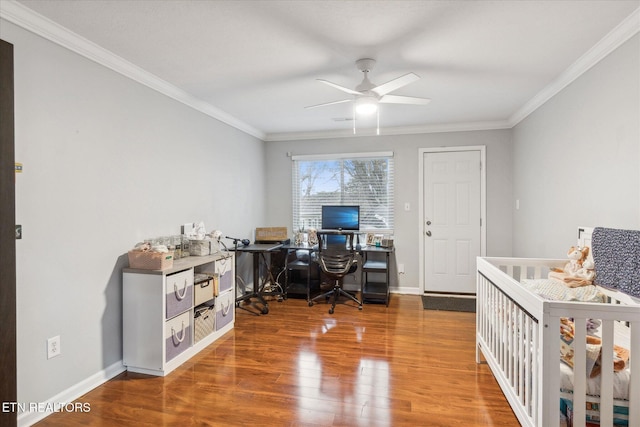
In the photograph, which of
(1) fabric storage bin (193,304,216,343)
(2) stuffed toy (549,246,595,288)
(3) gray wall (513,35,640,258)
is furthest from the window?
(2) stuffed toy (549,246,595,288)

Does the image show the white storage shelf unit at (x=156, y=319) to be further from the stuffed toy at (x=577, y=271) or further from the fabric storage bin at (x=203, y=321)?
the stuffed toy at (x=577, y=271)

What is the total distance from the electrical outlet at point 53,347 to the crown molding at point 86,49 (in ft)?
5.93

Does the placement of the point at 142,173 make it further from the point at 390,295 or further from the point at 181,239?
the point at 390,295

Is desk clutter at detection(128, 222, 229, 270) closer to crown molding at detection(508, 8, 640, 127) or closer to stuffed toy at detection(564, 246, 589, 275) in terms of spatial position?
stuffed toy at detection(564, 246, 589, 275)

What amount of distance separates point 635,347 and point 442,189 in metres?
3.20

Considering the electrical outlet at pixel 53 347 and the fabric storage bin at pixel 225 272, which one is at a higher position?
the fabric storage bin at pixel 225 272

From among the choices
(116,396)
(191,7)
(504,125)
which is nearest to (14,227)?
(116,396)

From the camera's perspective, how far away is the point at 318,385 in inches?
86.0

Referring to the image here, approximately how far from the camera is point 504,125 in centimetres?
416

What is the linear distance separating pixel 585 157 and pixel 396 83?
5.05ft

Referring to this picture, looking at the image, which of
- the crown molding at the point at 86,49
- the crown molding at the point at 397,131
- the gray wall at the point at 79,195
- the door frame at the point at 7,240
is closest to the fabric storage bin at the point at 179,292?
the gray wall at the point at 79,195

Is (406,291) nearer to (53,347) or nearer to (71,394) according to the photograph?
(71,394)

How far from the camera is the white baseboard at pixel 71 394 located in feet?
5.88

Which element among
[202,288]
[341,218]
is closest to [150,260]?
[202,288]
